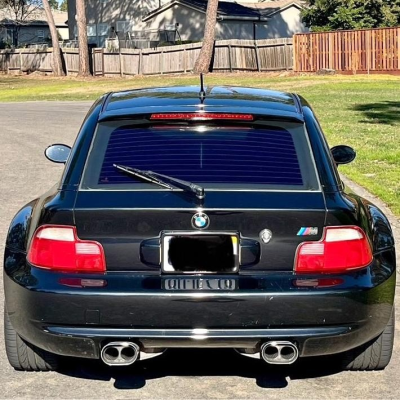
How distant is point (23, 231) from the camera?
512 centimetres

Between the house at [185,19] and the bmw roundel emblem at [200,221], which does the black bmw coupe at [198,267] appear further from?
the house at [185,19]

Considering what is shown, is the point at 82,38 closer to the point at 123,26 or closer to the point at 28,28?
the point at 123,26

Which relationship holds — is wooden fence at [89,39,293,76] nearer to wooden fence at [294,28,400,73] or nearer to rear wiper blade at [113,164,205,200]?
wooden fence at [294,28,400,73]

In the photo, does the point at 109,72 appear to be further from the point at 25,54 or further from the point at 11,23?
→ the point at 11,23

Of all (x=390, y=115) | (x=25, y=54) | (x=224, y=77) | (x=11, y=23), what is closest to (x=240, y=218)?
(x=390, y=115)

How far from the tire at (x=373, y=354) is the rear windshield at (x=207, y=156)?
0.95 meters

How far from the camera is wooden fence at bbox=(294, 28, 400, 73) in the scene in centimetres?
4088

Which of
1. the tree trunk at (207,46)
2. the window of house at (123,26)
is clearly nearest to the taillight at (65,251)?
the tree trunk at (207,46)

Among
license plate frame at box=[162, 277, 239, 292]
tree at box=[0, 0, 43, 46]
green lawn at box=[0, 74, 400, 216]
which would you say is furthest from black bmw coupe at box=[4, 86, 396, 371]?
tree at box=[0, 0, 43, 46]

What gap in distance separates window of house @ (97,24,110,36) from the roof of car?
61.1 metres

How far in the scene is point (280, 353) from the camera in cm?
452

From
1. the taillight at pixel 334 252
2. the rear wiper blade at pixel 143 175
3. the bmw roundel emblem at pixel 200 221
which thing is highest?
the rear wiper blade at pixel 143 175

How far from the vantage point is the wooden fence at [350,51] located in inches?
1609

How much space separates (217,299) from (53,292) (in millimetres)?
789
